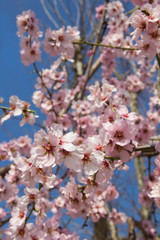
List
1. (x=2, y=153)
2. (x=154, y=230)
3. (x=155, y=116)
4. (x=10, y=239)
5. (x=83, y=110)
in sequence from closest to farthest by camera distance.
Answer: (x=10, y=239) → (x=2, y=153) → (x=83, y=110) → (x=155, y=116) → (x=154, y=230)

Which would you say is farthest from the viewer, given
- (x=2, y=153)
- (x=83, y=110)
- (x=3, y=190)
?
(x=83, y=110)

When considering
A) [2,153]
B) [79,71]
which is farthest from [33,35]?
[79,71]

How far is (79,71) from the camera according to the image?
507 centimetres

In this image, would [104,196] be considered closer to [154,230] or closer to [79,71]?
[154,230]

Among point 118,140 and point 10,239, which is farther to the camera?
point 10,239

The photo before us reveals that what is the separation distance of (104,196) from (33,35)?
1.93 meters

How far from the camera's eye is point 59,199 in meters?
3.18

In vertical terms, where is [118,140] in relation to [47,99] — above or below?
below

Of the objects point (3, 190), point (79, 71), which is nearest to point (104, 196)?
point (3, 190)

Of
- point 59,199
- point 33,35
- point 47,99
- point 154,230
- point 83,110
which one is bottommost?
point 154,230

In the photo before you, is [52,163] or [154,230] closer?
[52,163]

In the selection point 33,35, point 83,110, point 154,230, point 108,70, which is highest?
point 108,70

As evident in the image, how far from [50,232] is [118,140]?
3.69ft

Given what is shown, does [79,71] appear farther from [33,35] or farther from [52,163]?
[52,163]
